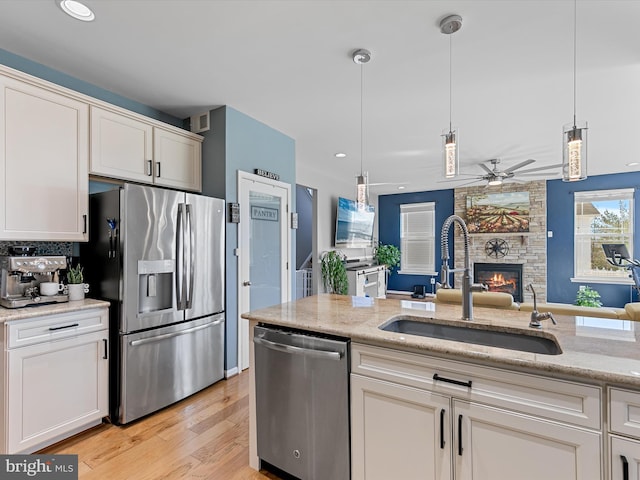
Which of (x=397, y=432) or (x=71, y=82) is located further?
(x=71, y=82)

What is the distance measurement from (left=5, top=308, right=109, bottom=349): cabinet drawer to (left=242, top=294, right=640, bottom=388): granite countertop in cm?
126

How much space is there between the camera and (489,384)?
129cm

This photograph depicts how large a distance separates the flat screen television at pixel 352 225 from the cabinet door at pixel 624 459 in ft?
17.8

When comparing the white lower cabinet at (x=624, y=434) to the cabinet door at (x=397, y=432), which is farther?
the cabinet door at (x=397, y=432)

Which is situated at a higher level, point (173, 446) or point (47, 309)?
point (47, 309)

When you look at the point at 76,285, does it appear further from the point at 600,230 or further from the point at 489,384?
the point at 600,230

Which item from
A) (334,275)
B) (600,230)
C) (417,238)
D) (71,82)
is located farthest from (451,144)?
(417,238)

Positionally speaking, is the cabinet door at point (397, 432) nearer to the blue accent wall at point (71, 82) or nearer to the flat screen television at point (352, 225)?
the blue accent wall at point (71, 82)

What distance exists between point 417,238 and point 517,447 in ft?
23.9

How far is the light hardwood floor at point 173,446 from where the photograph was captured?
6.28ft

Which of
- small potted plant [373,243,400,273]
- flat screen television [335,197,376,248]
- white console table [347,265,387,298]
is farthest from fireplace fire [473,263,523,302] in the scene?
flat screen television [335,197,376,248]

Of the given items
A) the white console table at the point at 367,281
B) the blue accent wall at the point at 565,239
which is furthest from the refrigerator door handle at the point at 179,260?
the blue accent wall at the point at 565,239

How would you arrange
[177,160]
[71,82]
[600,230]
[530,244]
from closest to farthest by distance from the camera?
1. [71,82]
2. [177,160]
3. [600,230]
4. [530,244]

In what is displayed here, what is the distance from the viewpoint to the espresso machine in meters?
2.17
